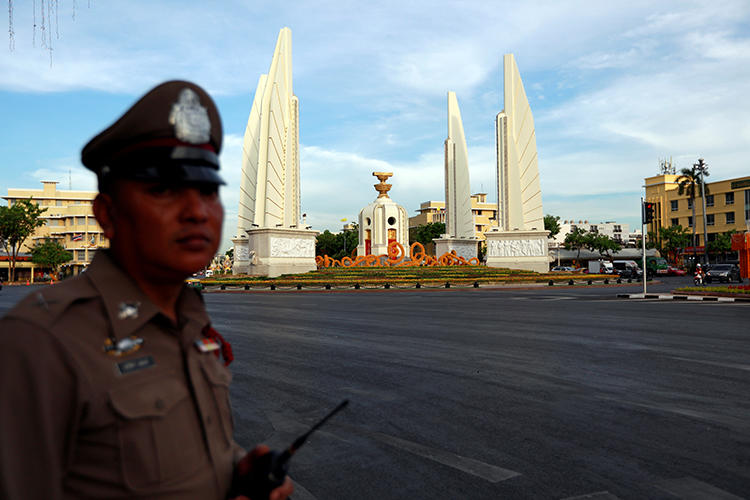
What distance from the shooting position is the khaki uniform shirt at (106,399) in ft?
3.44

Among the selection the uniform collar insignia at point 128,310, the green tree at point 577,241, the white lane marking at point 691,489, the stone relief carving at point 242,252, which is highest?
the green tree at point 577,241

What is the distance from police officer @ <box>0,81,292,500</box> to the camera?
106 cm

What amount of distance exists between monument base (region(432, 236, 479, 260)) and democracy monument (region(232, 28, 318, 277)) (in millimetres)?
14038

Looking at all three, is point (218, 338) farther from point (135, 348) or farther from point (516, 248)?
point (516, 248)

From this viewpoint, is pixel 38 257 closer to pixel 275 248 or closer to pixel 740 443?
pixel 275 248

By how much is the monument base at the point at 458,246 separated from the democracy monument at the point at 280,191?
553 inches

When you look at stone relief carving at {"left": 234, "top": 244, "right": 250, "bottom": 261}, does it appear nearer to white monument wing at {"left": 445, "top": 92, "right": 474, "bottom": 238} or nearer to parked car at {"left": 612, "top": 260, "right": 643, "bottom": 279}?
white monument wing at {"left": 445, "top": 92, "right": 474, "bottom": 238}

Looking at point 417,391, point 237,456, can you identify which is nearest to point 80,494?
point 237,456

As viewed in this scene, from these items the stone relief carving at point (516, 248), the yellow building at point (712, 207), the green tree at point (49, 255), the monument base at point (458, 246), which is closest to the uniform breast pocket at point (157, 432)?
the stone relief carving at point (516, 248)

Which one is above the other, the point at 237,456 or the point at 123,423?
the point at 123,423

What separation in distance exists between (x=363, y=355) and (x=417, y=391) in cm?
252

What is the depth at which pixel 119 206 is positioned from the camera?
1.32 m

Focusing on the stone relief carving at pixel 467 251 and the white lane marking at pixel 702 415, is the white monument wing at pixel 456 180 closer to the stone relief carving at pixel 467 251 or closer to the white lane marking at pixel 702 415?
the stone relief carving at pixel 467 251

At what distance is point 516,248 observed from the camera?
41406 millimetres
